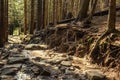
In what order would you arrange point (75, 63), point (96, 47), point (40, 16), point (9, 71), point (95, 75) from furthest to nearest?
point (40, 16)
point (75, 63)
point (96, 47)
point (9, 71)
point (95, 75)

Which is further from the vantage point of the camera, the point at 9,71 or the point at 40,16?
the point at 40,16

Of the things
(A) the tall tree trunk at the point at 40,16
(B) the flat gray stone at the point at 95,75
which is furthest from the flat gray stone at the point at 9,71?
(A) the tall tree trunk at the point at 40,16

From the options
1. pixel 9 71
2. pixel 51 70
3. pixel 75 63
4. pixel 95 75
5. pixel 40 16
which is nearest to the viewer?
pixel 95 75

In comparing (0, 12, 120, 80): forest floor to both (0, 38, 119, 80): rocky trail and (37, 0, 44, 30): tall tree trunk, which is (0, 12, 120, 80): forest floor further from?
(37, 0, 44, 30): tall tree trunk

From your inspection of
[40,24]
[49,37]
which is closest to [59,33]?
[49,37]

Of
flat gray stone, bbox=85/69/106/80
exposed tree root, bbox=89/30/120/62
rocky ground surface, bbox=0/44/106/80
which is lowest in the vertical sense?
rocky ground surface, bbox=0/44/106/80

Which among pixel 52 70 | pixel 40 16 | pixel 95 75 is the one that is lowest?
pixel 52 70

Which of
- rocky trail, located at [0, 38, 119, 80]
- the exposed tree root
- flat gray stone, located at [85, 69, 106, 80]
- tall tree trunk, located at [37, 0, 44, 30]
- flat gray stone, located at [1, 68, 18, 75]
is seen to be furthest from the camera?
tall tree trunk, located at [37, 0, 44, 30]

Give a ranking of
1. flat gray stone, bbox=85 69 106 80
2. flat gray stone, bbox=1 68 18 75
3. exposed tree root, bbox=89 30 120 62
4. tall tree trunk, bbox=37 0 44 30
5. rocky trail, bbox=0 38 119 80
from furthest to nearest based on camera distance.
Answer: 1. tall tree trunk, bbox=37 0 44 30
2. exposed tree root, bbox=89 30 120 62
3. flat gray stone, bbox=1 68 18 75
4. rocky trail, bbox=0 38 119 80
5. flat gray stone, bbox=85 69 106 80

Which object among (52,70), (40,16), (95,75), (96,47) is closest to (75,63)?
(96,47)

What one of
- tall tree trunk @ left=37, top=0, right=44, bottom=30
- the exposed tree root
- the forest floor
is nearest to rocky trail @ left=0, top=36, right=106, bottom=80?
the forest floor

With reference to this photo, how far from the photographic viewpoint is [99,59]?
8.55m

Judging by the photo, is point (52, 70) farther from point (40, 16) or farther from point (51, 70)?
point (40, 16)

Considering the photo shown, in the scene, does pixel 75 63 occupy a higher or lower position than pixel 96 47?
lower
